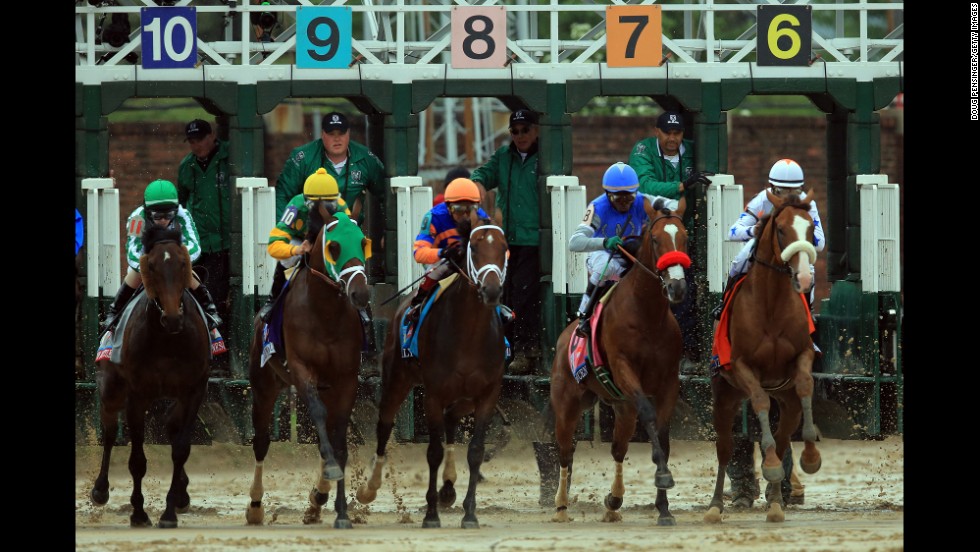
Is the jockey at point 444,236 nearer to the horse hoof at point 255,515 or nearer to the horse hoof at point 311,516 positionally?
the horse hoof at point 311,516

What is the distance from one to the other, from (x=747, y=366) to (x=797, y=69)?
2769 millimetres

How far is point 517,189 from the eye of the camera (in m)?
11.9

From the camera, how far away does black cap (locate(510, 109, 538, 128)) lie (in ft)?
38.5

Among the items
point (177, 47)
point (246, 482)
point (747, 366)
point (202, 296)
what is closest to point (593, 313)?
point (747, 366)

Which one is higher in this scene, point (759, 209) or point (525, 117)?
point (525, 117)

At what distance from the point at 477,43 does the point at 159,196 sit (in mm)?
2646

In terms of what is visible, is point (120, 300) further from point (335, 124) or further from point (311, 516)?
point (335, 124)

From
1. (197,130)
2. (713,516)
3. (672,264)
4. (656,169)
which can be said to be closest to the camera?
(672,264)

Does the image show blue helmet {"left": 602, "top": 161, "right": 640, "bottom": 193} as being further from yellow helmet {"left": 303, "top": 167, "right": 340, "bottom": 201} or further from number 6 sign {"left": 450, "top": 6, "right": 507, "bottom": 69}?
number 6 sign {"left": 450, "top": 6, "right": 507, "bottom": 69}

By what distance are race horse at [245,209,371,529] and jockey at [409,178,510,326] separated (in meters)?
0.43

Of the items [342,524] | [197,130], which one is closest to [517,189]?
[197,130]

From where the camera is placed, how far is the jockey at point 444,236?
386 inches

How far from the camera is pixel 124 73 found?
37.9 ft
